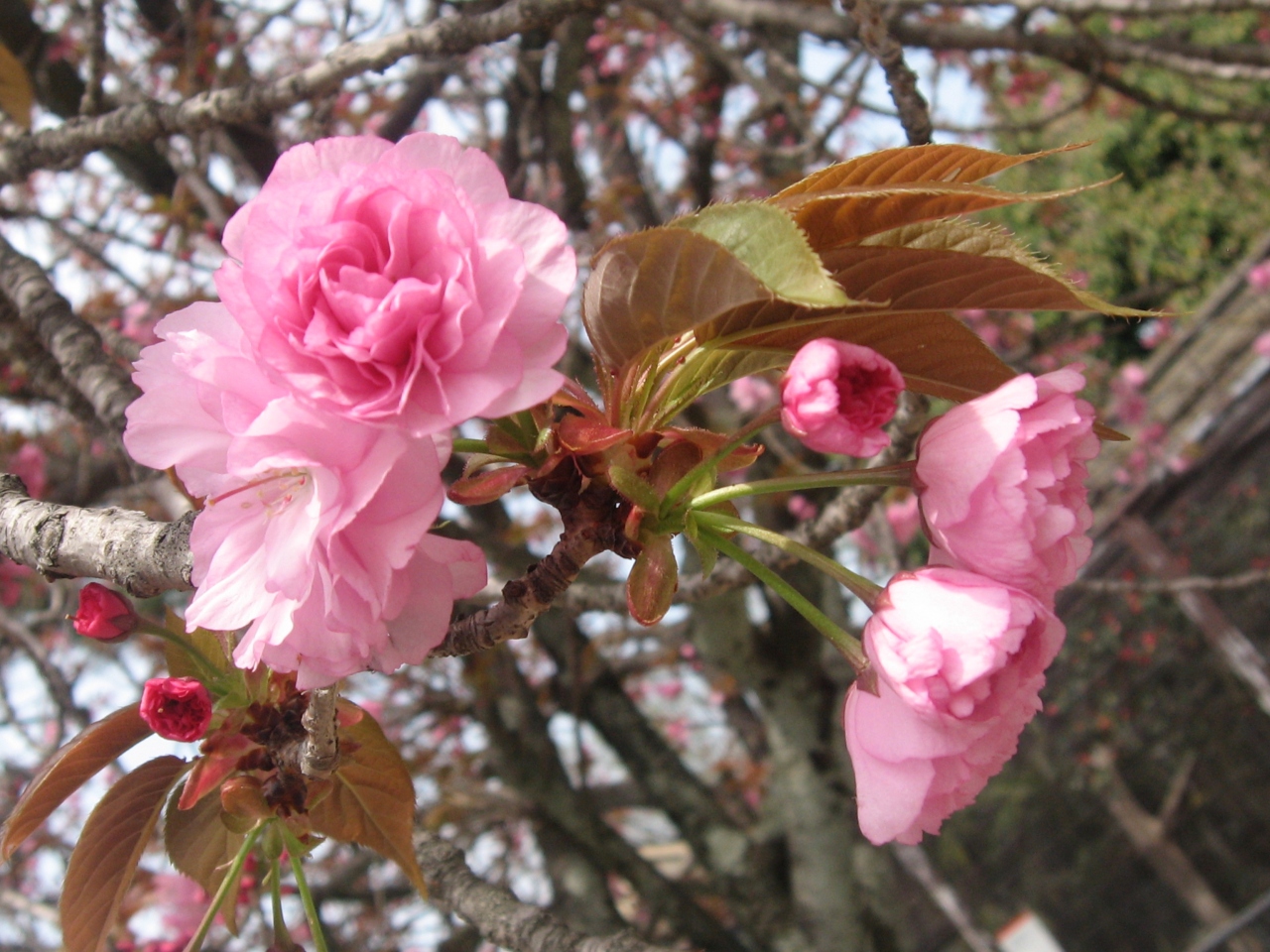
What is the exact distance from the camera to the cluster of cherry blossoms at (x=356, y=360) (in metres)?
0.51

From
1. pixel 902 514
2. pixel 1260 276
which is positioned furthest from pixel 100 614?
pixel 1260 276

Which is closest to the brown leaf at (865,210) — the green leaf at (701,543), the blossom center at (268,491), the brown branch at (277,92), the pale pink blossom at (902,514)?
the green leaf at (701,543)

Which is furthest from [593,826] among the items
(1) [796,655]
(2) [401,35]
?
(2) [401,35]

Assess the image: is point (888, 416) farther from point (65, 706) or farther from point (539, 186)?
point (539, 186)

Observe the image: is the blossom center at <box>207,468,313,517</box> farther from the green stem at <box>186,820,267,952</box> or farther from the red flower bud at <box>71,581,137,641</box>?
the green stem at <box>186,820,267,952</box>

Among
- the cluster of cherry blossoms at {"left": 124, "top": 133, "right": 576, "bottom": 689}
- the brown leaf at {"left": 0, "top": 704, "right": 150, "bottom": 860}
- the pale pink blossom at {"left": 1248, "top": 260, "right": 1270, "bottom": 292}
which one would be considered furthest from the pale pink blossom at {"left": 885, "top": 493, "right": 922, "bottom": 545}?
the pale pink blossom at {"left": 1248, "top": 260, "right": 1270, "bottom": 292}

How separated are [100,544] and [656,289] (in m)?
0.54

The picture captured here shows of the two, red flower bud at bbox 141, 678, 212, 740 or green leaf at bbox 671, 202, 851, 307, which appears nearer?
green leaf at bbox 671, 202, 851, 307

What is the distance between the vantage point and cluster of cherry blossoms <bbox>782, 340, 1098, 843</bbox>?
0.56 m

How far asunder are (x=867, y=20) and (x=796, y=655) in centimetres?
222

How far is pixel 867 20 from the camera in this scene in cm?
106

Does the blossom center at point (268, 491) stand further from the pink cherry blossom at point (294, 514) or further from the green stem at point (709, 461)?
the green stem at point (709, 461)

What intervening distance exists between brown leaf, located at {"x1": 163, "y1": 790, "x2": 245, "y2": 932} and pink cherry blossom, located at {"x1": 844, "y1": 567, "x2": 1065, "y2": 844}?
67 centimetres

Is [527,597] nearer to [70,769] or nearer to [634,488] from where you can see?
[634,488]
